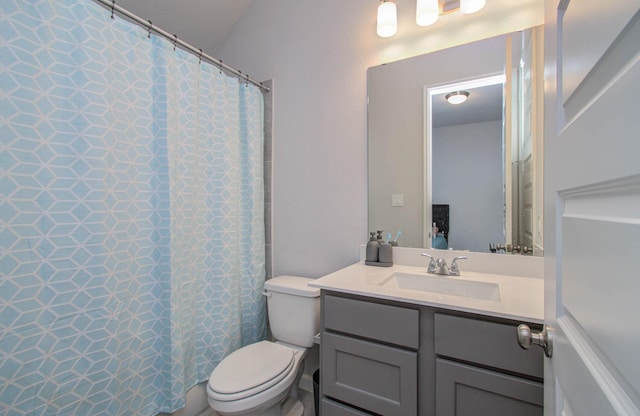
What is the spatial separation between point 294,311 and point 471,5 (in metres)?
1.86

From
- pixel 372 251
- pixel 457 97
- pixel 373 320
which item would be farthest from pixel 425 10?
pixel 373 320

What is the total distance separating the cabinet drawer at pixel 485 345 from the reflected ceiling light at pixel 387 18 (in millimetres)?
1469

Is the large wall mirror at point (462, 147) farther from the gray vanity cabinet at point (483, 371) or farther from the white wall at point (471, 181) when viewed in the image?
the gray vanity cabinet at point (483, 371)

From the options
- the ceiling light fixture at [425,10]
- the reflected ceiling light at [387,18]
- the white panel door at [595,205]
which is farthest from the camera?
the reflected ceiling light at [387,18]

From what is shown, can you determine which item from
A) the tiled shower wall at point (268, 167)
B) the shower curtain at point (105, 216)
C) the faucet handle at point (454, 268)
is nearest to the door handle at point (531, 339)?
the faucet handle at point (454, 268)

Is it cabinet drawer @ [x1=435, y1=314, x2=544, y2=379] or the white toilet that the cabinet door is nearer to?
cabinet drawer @ [x1=435, y1=314, x2=544, y2=379]

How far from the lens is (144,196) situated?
4.45ft

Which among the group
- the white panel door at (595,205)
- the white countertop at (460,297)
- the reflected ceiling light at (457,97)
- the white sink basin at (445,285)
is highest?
the reflected ceiling light at (457,97)

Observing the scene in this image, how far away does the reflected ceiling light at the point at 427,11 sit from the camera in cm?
146

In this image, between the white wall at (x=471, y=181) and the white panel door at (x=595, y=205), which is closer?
the white panel door at (x=595, y=205)

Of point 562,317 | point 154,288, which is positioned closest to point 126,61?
point 154,288

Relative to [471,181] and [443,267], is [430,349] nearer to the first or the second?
[443,267]

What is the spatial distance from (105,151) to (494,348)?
65.6 inches

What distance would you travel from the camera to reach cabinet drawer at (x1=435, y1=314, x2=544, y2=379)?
89 centimetres
